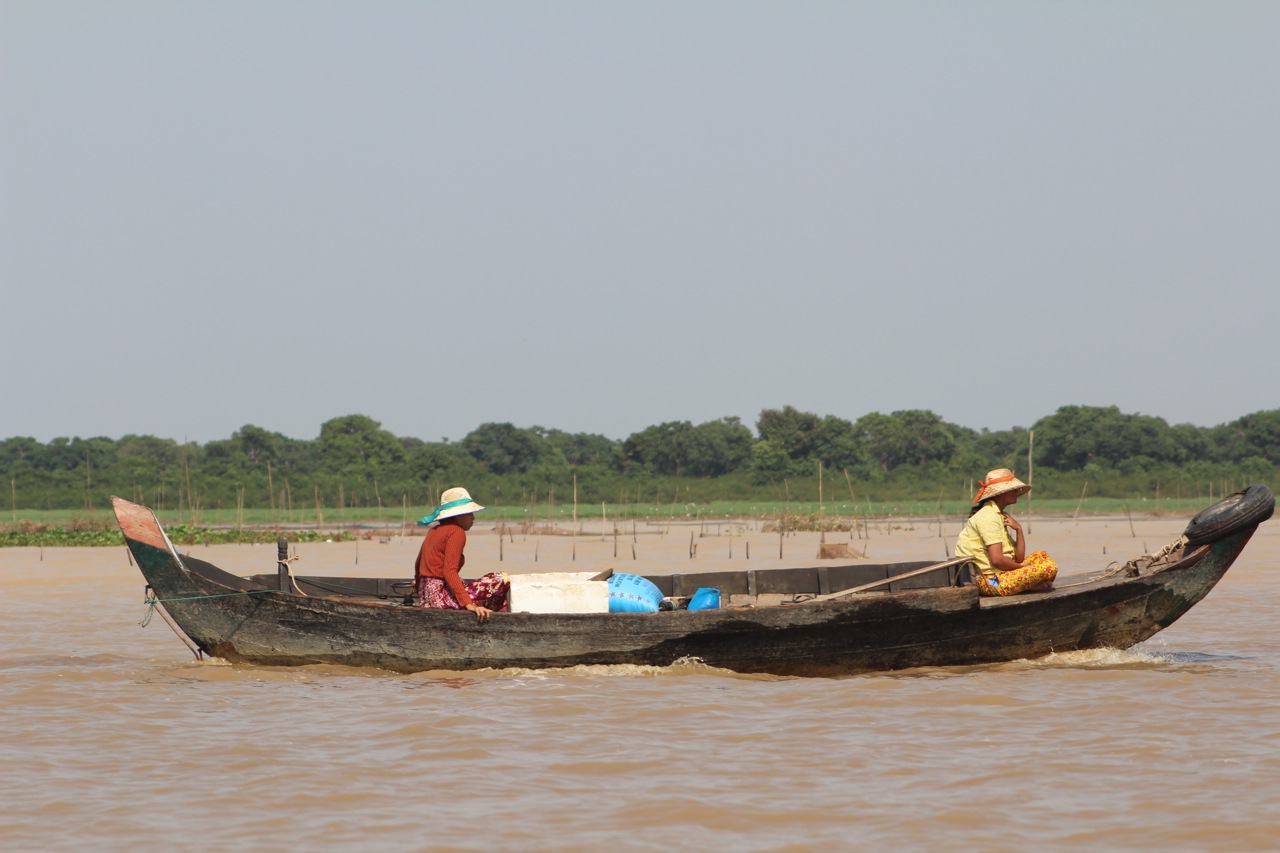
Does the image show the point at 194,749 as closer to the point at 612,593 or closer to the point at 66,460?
the point at 612,593

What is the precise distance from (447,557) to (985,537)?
11.0 ft

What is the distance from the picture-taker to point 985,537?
26.9 feet

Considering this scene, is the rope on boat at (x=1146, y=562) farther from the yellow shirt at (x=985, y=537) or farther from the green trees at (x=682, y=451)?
the green trees at (x=682, y=451)

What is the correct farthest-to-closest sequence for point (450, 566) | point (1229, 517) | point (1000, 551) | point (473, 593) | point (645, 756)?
point (473, 593) < point (450, 566) < point (1000, 551) < point (1229, 517) < point (645, 756)

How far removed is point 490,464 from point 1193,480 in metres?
27.5

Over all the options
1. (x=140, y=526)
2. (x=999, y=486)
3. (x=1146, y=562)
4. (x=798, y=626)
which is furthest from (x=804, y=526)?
(x=140, y=526)

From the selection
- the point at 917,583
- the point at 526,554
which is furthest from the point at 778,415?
the point at 917,583

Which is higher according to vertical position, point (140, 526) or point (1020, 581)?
point (140, 526)

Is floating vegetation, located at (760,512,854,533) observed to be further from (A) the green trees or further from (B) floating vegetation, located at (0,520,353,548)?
(A) the green trees

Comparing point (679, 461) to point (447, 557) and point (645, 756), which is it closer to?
point (447, 557)

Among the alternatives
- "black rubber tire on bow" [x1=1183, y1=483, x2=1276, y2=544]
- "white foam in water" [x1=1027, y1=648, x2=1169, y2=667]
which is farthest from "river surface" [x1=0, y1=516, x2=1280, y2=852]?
"black rubber tire on bow" [x1=1183, y1=483, x2=1276, y2=544]

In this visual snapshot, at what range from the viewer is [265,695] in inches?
305

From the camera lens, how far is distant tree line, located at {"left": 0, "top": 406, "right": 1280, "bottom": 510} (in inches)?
1735

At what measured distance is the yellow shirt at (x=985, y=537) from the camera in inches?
322
